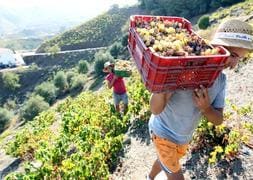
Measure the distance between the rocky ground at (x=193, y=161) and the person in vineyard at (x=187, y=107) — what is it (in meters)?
1.24

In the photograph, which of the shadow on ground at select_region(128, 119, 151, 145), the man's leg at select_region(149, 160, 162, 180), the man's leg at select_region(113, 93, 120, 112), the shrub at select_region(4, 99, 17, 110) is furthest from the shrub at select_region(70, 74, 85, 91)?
the man's leg at select_region(149, 160, 162, 180)

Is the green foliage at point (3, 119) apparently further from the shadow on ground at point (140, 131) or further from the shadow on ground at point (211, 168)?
the shadow on ground at point (211, 168)

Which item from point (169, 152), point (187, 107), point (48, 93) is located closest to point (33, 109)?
point (48, 93)

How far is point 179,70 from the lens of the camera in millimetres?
3205

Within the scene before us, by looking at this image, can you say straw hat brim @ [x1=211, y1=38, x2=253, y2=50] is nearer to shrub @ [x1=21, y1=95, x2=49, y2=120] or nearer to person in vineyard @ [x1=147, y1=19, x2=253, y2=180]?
person in vineyard @ [x1=147, y1=19, x2=253, y2=180]

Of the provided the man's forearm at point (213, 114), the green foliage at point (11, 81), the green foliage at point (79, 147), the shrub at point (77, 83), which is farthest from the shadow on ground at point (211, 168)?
the green foliage at point (11, 81)

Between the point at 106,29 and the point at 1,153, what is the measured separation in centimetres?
7093

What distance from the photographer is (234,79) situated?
33.3 feet

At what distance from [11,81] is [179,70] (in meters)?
63.1

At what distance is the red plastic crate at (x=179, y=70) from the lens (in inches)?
123

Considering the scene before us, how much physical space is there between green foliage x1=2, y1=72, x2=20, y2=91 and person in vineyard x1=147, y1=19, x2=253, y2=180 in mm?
62354

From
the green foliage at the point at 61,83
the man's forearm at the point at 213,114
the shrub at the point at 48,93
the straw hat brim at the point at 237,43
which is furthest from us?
the green foliage at the point at 61,83

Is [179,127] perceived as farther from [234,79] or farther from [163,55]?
[234,79]

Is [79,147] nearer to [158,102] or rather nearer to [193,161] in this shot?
[193,161]
